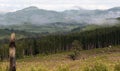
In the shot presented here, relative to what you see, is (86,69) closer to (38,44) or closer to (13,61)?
(13,61)

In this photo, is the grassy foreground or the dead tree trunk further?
the grassy foreground

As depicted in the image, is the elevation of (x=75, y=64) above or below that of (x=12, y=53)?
below

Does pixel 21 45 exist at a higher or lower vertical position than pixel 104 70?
lower

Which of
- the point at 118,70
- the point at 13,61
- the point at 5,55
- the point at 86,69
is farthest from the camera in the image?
the point at 5,55

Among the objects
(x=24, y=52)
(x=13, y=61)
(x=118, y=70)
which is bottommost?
(x=24, y=52)

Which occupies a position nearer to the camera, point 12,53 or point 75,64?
point 12,53

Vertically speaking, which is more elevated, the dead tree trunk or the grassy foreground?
the dead tree trunk

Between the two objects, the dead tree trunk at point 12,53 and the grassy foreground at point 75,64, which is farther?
the grassy foreground at point 75,64

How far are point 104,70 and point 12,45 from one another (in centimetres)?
1869

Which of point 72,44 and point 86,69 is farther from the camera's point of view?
point 72,44

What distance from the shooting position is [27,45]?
200 meters

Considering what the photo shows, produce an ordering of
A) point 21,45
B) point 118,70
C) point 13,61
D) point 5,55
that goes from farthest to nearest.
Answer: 1. point 21,45
2. point 5,55
3. point 118,70
4. point 13,61

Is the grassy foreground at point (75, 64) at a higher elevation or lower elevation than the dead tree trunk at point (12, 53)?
lower

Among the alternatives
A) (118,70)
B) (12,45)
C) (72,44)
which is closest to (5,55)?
(72,44)
